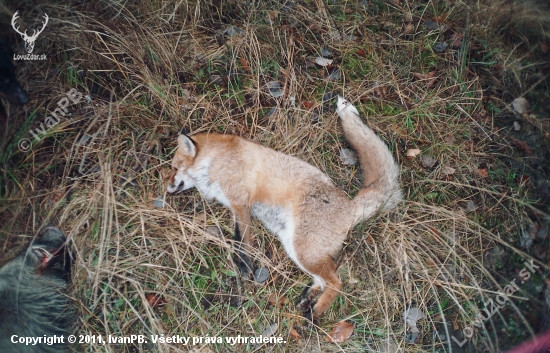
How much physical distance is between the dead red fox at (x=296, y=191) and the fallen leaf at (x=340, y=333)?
13 cm

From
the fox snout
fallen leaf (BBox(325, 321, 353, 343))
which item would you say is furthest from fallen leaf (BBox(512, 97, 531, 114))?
the fox snout

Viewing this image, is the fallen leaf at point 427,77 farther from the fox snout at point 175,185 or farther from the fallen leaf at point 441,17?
the fox snout at point 175,185

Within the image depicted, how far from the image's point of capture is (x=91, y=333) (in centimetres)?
209

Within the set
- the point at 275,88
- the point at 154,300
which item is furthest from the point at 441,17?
the point at 154,300

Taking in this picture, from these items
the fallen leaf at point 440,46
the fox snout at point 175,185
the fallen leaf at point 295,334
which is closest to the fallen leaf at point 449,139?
the fallen leaf at point 440,46

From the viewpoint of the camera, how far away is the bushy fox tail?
88.2 inches

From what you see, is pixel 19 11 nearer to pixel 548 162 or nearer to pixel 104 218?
pixel 104 218

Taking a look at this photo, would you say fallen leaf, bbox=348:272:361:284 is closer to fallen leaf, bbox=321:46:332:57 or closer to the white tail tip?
the white tail tip

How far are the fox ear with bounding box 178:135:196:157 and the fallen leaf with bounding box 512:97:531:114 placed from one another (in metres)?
2.08

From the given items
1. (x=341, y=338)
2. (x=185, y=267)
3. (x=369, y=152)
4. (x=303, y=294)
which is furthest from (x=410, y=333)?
(x=185, y=267)

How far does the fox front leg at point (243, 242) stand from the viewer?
223 cm

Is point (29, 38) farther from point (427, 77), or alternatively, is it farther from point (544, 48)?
point (544, 48)

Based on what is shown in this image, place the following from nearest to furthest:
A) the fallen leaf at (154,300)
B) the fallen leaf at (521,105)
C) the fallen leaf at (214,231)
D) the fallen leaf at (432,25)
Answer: the fallen leaf at (154,300), the fallen leaf at (214,231), the fallen leaf at (521,105), the fallen leaf at (432,25)

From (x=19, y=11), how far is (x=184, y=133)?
1.17 m
